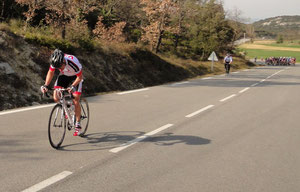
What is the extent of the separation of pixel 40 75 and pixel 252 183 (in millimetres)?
9425

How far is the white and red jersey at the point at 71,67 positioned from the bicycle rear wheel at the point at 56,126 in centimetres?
60

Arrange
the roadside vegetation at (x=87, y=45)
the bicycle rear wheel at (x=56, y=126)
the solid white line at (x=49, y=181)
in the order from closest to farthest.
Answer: the solid white line at (x=49, y=181)
the bicycle rear wheel at (x=56, y=126)
the roadside vegetation at (x=87, y=45)

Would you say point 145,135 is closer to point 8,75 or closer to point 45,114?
point 45,114

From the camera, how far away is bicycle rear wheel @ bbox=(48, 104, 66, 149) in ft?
16.7

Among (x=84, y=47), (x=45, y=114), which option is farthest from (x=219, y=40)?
(x=45, y=114)

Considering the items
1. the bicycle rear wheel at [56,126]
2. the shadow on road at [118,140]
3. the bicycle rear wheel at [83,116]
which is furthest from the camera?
the bicycle rear wheel at [83,116]

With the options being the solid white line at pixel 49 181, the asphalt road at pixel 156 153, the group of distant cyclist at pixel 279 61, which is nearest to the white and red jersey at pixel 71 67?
the asphalt road at pixel 156 153

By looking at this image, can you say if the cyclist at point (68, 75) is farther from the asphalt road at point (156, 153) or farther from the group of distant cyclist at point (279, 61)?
the group of distant cyclist at point (279, 61)

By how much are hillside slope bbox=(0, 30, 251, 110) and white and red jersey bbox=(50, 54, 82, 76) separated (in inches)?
168

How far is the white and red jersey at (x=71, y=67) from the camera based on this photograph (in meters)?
5.20

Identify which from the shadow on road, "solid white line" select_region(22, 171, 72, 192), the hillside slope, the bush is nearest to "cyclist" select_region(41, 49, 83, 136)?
the shadow on road

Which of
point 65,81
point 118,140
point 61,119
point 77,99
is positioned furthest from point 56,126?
point 118,140

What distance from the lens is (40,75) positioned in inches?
453

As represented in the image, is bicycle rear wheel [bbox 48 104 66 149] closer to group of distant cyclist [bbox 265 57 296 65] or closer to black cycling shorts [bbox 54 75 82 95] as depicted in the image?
black cycling shorts [bbox 54 75 82 95]
